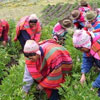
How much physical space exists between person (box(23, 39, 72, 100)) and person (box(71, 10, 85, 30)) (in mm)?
2328

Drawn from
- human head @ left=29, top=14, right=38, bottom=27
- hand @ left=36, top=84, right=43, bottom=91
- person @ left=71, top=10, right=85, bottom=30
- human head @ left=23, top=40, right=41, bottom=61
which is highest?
human head @ left=23, top=40, right=41, bottom=61

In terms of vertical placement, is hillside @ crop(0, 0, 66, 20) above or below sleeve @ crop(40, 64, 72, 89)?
below

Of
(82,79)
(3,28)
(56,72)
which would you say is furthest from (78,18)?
(56,72)

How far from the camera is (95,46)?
3.54m

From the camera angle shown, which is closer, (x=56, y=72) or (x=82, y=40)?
(x=82, y=40)

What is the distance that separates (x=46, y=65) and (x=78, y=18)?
108 inches

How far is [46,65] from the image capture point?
4055mm

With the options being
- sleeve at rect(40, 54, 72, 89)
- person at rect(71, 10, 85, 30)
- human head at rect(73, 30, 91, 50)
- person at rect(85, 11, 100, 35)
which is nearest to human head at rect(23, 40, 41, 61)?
sleeve at rect(40, 54, 72, 89)

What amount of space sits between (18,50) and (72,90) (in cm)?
447

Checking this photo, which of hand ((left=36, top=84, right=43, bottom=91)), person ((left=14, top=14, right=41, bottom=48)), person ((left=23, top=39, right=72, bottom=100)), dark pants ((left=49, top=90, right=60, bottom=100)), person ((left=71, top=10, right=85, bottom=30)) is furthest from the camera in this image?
person ((left=71, top=10, right=85, bottom=30))

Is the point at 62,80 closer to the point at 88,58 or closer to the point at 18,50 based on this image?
the point at 88,58

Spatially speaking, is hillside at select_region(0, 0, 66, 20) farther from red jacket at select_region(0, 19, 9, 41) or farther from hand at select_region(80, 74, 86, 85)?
hand at select_region(80, 74, 86, 85)

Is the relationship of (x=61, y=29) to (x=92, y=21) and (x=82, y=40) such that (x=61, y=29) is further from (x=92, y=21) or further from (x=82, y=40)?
(x=82, y=40)

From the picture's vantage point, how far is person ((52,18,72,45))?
5711mm
